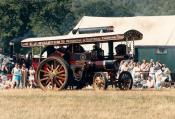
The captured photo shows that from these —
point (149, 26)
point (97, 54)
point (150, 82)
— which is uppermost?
point (149, 26)

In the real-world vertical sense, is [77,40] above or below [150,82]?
above

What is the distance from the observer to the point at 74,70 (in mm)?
24906

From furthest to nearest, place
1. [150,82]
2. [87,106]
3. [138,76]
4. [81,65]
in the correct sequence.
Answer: [138,76] < [150,82] < [81,65] < [87,106]

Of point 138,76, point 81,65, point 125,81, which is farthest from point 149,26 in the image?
point 81,65

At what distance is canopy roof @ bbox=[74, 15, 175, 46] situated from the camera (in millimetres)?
44719

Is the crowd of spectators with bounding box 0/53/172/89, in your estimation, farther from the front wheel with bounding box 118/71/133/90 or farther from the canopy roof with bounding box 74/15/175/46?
the canopy roof with bounding box 74/15/175/46

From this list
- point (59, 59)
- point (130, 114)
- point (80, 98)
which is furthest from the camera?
point (59, 59)

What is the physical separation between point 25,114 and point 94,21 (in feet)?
114

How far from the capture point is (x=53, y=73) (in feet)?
82.1

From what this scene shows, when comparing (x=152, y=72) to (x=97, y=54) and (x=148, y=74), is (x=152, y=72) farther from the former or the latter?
(x=97, y=54)

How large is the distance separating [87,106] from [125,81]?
734cm

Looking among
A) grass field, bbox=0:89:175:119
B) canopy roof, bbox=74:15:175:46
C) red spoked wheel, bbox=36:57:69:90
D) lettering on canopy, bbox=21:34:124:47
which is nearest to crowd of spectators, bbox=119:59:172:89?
lettering on canopy, bbox=21:34:124:47

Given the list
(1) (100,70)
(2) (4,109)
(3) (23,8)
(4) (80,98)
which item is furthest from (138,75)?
(3) (23,8)

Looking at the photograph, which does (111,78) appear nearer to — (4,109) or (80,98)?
(80,98)
